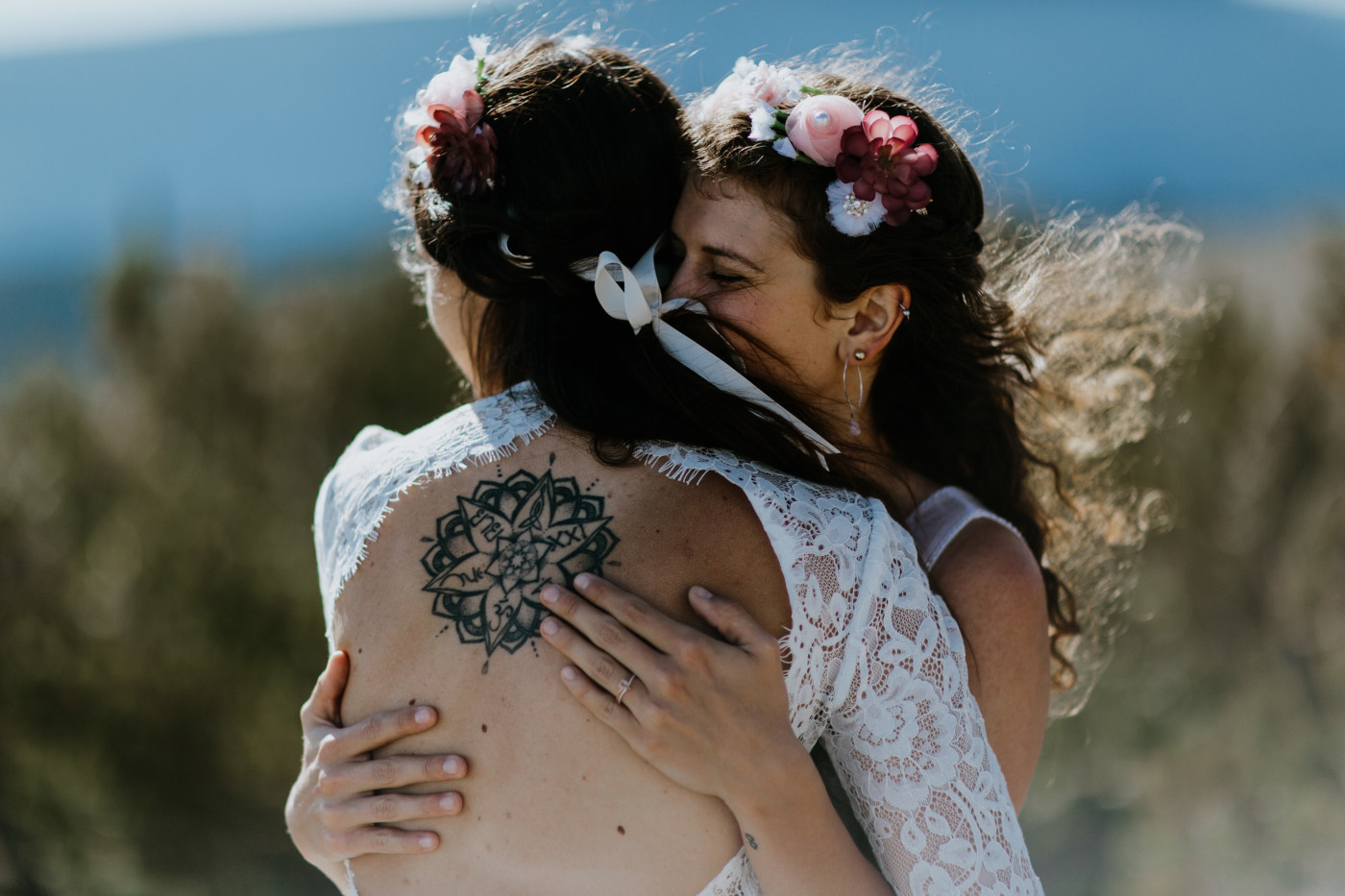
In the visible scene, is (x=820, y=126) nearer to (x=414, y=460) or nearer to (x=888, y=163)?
(x=888, y=163)

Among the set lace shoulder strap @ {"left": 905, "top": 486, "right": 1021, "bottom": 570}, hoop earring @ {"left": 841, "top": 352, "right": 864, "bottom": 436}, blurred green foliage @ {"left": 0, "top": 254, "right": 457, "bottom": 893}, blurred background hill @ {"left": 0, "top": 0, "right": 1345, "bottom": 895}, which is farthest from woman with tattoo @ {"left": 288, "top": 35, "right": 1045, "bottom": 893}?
blurred green foliage @ {"left": 0, "top": 254, "right": 457, "bottom": 893}

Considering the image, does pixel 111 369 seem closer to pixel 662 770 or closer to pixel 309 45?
pixel 662 770

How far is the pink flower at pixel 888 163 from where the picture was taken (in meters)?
1.81

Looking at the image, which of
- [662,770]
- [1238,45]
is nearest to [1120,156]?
[1238,45]

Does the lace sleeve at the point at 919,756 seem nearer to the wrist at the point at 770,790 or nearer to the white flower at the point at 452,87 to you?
the wrist at the point at 770,790

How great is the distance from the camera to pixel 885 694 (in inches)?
60.6

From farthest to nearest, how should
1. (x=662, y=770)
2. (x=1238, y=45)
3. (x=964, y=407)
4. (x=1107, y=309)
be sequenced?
(x=1238, y=45) < (x=1107, y=309) < (x=964, y=407) < (x=662, y=770)

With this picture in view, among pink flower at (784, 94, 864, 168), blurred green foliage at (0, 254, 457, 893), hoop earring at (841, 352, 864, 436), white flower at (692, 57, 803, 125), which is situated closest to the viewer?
pink flower at (784, 94, 864, 168)

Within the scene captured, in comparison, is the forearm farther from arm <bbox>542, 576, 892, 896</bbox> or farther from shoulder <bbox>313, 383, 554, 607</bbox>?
shoulder <bbox>313, 383, 554, 607</bbox>

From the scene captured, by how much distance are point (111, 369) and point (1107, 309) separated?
411 centimetres

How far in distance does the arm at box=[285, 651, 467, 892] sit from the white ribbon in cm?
71

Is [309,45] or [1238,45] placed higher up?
[1238,45]

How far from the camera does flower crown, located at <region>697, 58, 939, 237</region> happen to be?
181cm

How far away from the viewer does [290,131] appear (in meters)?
15.9
